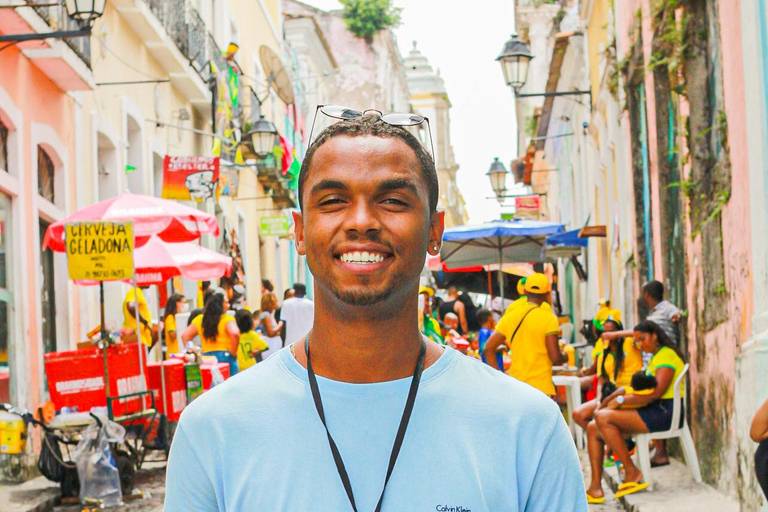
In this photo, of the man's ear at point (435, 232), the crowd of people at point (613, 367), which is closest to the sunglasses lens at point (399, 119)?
the man's ear at point (435, 232)

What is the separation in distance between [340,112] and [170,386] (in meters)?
9.27

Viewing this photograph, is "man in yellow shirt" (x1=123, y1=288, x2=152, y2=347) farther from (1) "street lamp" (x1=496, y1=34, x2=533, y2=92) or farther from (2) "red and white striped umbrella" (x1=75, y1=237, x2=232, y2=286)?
(1) "street lamp" (x1=496, y1=34, x2=533, y2=92)

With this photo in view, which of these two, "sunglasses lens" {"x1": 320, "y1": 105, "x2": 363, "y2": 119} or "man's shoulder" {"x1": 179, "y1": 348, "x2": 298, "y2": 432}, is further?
"sunglasses lens" {"x1": 320, "y1": 105, "x2": 363, "y2": 119}

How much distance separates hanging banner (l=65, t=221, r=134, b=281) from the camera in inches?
402

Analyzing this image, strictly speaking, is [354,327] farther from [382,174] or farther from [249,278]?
[249,278]

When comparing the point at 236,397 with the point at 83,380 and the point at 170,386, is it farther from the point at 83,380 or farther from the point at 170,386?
the point at 170,386

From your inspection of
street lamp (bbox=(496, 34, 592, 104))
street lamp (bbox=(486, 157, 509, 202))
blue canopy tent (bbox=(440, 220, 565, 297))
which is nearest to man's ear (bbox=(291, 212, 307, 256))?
blue canopy tent (bbox=(440, 220, 565, 297))

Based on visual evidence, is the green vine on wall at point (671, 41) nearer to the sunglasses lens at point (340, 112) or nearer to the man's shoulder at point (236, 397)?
the sunglasses lens at point (340, 112)

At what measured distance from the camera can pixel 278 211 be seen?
32.5 metres

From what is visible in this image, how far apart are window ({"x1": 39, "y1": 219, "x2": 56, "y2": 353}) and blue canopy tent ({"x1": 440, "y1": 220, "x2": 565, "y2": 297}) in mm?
5126

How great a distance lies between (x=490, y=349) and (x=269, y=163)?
1941 cm

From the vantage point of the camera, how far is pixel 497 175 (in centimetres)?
2845

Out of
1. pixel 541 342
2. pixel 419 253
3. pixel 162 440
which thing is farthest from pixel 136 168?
pixel 419 253

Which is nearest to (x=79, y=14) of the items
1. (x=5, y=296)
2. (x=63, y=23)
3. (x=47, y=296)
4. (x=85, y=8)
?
(x=85, y=8)
